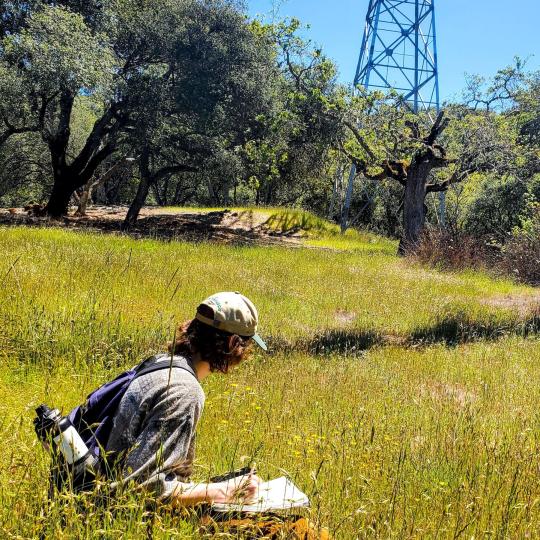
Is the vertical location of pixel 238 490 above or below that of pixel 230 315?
below

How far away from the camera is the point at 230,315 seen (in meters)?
2.29

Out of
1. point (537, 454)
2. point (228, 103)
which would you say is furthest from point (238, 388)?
point (228, 103)

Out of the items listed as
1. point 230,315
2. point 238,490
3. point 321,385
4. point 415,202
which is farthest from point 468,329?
point 415,202

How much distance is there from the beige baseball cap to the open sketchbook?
0.62 meters

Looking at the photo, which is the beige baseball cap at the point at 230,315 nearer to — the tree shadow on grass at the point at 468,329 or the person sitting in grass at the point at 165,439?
the person sitting in grass at the point at 165,439

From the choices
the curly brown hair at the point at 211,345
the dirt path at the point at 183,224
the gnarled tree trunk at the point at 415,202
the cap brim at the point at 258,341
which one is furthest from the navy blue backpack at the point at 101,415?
the gnarled tree trunk at the point at 415,202

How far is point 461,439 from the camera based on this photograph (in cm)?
367

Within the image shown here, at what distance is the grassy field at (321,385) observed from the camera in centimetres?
246

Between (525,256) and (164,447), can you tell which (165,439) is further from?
(525,256)

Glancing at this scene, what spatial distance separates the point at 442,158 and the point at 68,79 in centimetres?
1078

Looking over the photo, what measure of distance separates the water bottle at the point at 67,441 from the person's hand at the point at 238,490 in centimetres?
47

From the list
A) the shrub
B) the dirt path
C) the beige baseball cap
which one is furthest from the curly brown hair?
the shrub

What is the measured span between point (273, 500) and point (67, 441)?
31.4 inches

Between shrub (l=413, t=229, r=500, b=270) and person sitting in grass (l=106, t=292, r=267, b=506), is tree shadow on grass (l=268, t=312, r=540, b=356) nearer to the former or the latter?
person sitting in grass (l=106, t=292, r=267, b=506)
